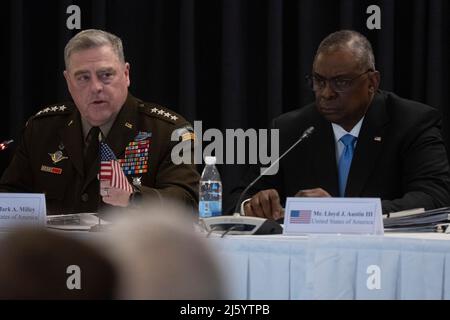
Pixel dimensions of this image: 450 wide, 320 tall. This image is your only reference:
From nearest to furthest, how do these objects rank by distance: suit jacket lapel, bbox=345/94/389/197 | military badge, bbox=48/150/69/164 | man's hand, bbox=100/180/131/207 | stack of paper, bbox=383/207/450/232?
stack of paper, bbox=383/207/450/232 < man's hand, bbox=100/180/131/207 < suit jacket lapel, bbox=345/94/389/197 < military badge, bbox=48/150/69/164

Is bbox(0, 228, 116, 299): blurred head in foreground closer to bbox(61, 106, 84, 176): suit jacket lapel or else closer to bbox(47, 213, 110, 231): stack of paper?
bbox(47, 213, 110, 231): stack of paper

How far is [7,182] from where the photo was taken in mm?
3203

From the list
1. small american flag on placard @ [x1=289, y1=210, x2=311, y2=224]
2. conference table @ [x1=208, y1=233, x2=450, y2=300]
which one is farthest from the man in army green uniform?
conference table @ [x1=208, y1=233, x2=450, y2=300]

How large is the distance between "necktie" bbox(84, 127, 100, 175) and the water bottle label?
1.83 ft

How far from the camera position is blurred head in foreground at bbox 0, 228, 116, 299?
1.71 feet

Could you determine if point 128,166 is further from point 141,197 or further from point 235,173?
point 235,173

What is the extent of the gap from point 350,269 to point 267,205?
641 millimetres

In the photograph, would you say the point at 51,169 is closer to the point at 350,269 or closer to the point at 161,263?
the point at 350,269

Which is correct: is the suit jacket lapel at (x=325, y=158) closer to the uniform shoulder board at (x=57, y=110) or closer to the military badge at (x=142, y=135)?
the military badge at (x=142, y=135)

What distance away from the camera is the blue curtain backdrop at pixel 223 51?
4156 millimetres

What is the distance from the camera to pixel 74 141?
3.13m

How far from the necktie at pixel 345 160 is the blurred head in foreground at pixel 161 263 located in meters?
2.56

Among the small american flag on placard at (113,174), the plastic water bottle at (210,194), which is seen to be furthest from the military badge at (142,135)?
the small american flag on placard at (113,174)

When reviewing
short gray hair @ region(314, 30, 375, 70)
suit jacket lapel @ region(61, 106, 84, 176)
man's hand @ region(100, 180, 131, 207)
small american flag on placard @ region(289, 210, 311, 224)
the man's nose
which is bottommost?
small american flag on placard @ region(289, 210, 311, 224)
